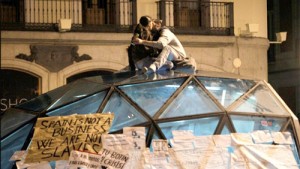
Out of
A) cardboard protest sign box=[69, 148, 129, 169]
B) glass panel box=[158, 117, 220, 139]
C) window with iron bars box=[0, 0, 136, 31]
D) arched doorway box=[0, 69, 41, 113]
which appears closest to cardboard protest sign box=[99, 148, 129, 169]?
cardboard protest sign box=[69, 148, 129, 169]

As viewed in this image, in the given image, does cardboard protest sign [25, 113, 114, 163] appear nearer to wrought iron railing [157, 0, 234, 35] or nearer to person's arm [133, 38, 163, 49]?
person's arm [133, 38, 163, 49]

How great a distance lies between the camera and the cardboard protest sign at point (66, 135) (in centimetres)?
487

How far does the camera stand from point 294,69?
45.8 feet

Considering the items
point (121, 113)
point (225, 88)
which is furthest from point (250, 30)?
point (121, 113)

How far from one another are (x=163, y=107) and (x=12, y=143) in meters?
1.31

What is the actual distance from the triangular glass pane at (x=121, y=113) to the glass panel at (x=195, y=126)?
0.66 feet

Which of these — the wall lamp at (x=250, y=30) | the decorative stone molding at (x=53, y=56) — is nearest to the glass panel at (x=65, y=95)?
the decorative stone molding at (x=53, y=56)

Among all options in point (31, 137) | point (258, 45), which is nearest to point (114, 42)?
point (258, 45)

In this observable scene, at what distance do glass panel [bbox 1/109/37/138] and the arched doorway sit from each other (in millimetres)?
6929

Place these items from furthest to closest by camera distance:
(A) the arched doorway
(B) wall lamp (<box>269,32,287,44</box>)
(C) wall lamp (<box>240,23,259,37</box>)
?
(B) wall lamp (<box>269,32,287,44</box>), (C) wall lamp (<box>240,23,259,37</box>), (A) the arched doorway

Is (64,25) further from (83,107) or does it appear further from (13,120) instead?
(83,107)

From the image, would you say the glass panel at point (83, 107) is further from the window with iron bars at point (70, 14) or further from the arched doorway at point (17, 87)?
the window with iron bars at point (70, 14)

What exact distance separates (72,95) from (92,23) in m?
8.56

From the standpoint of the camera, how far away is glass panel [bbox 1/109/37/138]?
5.20m
